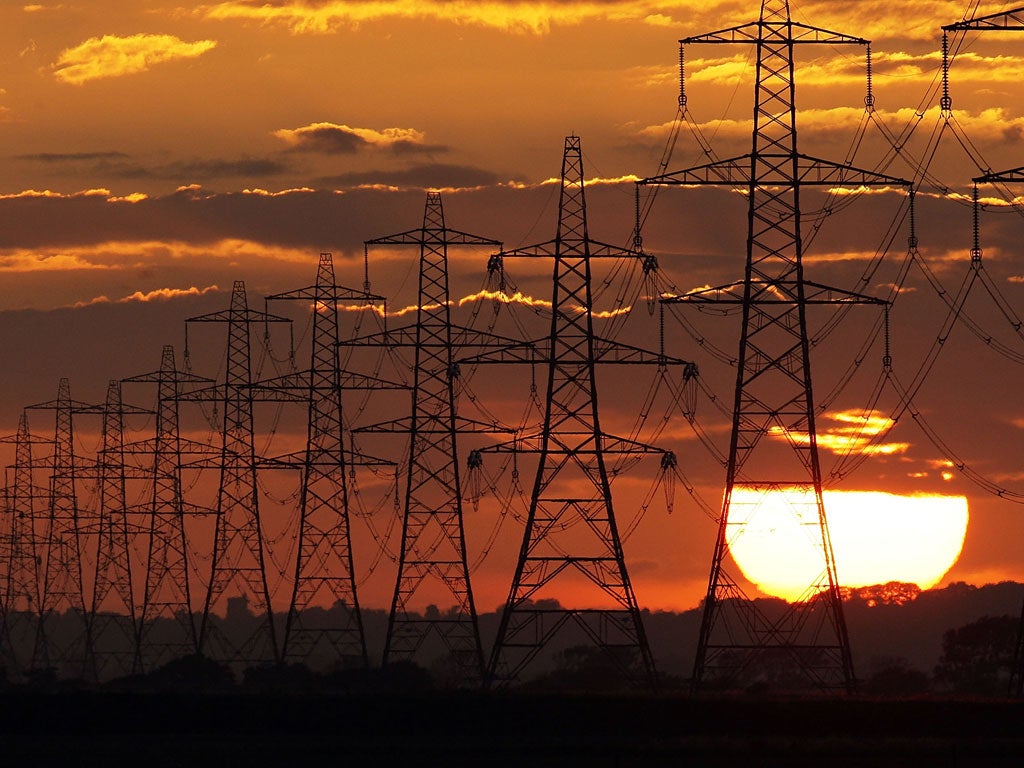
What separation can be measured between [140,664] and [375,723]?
74681mm

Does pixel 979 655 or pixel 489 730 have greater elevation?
pixel 979 655

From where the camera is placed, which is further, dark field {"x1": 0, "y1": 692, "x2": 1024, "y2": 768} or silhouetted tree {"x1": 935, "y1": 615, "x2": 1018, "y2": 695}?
silhouetted tree {"x1": 935, "y1": 615, "x2": 1018, "y2": 695}

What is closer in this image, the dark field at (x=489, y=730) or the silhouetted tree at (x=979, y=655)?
the dark field at (x=489, y=730)

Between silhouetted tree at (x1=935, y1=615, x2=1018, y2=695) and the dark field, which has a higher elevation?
silhouetted tree at (x1=935, y1=615, x2=1018, y2=695)

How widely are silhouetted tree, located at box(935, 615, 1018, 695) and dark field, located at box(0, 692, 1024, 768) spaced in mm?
106166

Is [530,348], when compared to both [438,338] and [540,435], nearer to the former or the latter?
[540,435]

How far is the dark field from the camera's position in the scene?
67750mm

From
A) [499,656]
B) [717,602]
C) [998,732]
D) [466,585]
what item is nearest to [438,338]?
[466,585]

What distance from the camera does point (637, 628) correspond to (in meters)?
93.8

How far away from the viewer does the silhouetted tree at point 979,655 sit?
602 feet

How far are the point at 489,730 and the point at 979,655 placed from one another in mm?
117190

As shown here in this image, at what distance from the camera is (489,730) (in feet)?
258

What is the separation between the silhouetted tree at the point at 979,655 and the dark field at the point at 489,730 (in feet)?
348

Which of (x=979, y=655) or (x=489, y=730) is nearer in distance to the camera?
(x=489, y=730)
